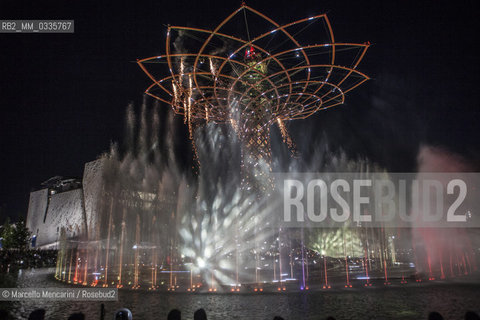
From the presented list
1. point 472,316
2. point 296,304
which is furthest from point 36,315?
point 296,304

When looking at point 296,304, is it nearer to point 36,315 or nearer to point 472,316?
point 472,316

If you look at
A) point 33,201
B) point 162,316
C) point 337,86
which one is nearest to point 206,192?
point 337,86

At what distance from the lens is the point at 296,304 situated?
1014 cm

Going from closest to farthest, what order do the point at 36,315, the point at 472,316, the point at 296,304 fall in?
the point at 472,316, the point at 36,315, the point at 296,304

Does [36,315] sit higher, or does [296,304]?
[36,315]

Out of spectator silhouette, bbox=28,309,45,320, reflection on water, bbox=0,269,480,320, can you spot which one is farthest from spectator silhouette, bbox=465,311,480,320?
spectator silhouette, bbox=28,309,45,320

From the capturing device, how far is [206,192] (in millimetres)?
31250

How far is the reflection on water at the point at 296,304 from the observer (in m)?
8.86

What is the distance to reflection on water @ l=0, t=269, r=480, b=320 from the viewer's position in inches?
349

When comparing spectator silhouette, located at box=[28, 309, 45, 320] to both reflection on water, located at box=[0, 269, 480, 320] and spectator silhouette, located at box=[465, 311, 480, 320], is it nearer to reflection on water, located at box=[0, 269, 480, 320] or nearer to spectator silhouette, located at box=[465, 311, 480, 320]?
reflection on water, located at box=[0, 269, 480, 320]

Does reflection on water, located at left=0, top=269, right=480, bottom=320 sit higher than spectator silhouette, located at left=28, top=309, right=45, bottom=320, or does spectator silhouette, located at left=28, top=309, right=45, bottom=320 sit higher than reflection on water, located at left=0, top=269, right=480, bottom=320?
spectator silhouette, located at left=28, top=309, right=45, bottom=320

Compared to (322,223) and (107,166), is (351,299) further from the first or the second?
(107,166)

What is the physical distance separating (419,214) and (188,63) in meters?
19.2

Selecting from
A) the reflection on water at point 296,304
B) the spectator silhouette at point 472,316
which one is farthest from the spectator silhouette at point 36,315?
the spectator silhouette at point 472,316
